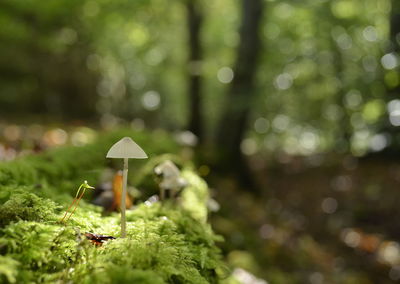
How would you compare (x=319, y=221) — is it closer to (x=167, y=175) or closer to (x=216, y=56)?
(x=167, y=175)

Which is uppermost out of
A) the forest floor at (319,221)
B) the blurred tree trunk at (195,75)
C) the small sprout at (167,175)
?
the blurred tree trunk at (195,75)

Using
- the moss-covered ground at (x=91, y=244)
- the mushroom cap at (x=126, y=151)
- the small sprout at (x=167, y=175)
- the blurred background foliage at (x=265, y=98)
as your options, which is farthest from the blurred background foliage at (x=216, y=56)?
the mushroom cap at (x=126, y=151)

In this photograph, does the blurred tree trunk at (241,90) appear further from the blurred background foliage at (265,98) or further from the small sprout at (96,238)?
the small sprout at (96,238)

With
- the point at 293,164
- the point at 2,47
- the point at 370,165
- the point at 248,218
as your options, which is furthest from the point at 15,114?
the point at 370,165

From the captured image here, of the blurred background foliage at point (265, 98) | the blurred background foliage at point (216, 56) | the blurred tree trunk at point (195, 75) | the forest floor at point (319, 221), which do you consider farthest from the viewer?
the blurred tree trunk at point (195, 75)

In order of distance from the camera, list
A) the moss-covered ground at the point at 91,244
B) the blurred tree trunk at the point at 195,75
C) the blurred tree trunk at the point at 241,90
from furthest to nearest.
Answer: the blurred tree trunk at the point at 195,75, the blurred tree trunk at the point at 241,90, the moss-covered ground at the point at 91,244

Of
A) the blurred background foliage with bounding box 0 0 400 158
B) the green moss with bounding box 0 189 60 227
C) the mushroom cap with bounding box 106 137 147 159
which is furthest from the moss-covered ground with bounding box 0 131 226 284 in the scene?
the blurred background foliage with bounding box 0 0 400 158

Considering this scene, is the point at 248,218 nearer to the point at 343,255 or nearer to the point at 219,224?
the point at 219,224
